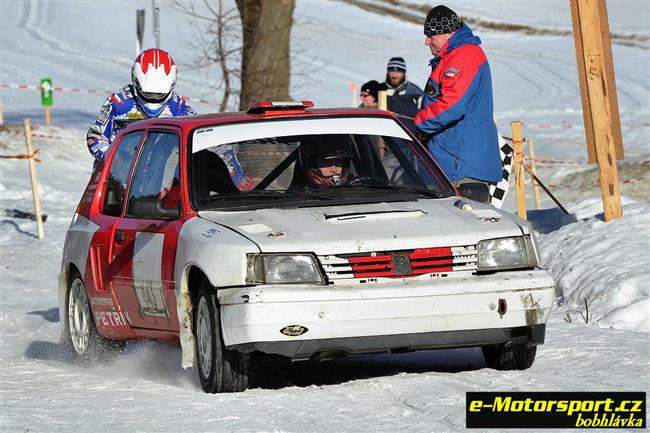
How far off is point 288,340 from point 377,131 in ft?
6.71

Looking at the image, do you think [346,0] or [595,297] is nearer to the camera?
[595,297]

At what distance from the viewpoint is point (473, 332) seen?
701 centimetres

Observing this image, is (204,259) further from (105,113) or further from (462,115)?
(105,113)

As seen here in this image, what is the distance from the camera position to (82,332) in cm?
948

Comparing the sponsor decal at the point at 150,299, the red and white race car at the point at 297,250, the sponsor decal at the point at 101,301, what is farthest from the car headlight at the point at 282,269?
the sponsor decal at the point at 101,301

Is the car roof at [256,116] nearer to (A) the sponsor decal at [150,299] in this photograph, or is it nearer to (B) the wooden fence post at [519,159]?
(A) the sponsor decal at [150,299]

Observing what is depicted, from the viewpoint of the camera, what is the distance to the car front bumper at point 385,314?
671 centimetres

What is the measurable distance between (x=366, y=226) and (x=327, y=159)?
127cm

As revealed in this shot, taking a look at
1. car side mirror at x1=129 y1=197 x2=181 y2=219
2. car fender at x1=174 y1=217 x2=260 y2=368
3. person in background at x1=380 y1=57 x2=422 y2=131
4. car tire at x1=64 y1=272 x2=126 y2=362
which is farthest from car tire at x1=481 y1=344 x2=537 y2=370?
person in background at x1=380 y1=57 x2=422 y2=131

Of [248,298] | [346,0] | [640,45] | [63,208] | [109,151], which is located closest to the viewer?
[248,298]

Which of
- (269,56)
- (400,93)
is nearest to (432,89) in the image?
(400,93)

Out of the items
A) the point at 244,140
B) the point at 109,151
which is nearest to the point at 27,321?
the point at 109,151

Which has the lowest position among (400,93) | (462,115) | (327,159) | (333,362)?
(333,362)

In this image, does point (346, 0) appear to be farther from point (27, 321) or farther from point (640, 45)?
point (27, 321)
